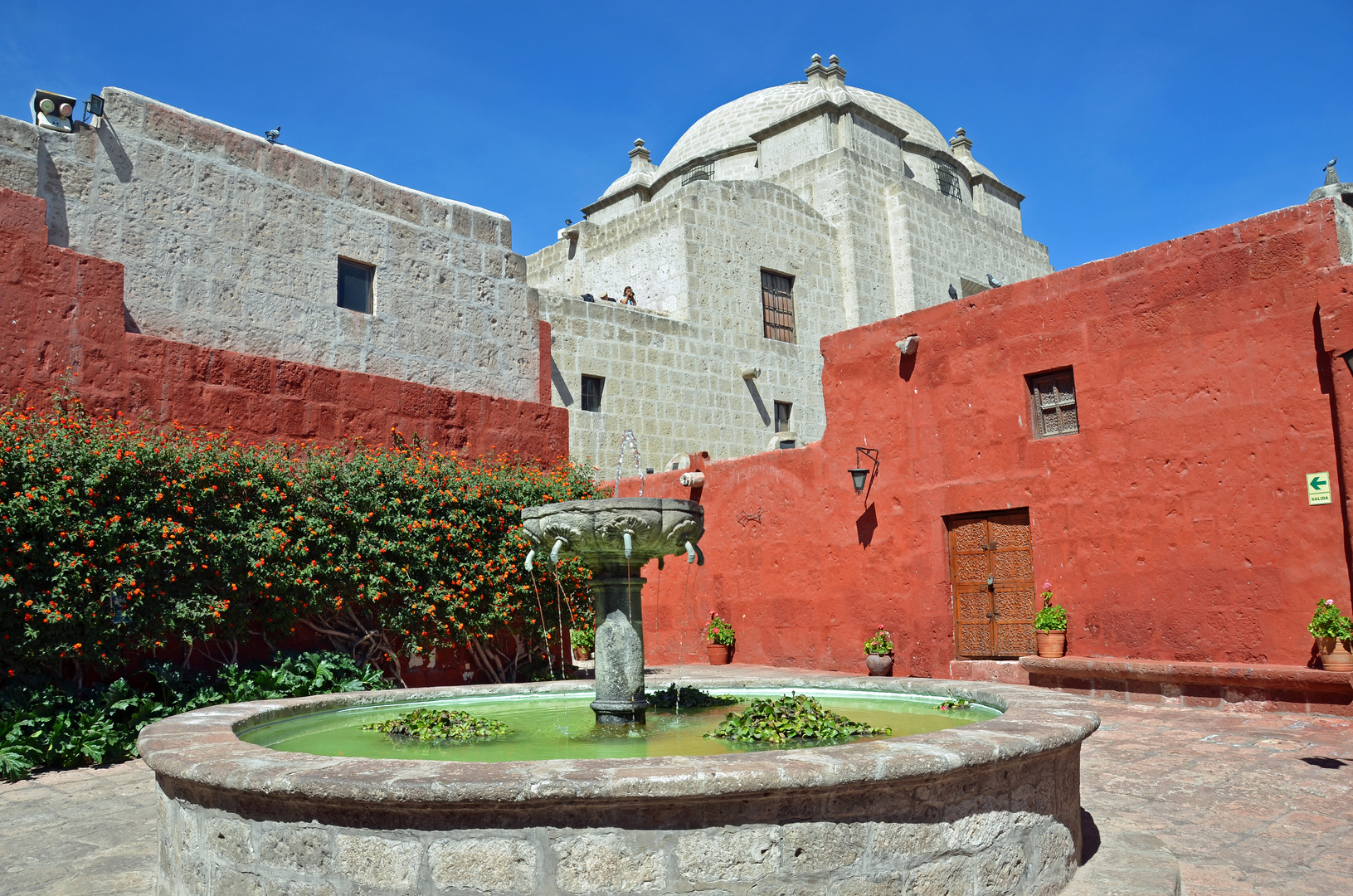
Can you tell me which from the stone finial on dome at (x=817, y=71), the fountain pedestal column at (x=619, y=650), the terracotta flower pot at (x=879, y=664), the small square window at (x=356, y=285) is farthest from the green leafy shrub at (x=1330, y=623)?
the stone finial on dome at (x=817, y=71)

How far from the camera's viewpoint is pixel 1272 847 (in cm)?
455

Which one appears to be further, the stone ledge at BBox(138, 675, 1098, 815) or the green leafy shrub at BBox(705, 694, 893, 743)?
the green leafy shrub at BBox(705, 694, 893, 743)

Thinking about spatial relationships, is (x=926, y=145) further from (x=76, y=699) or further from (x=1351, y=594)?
(x=76, y=699)

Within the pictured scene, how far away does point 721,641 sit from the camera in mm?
12820

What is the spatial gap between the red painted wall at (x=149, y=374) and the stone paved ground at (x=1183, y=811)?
3009mm

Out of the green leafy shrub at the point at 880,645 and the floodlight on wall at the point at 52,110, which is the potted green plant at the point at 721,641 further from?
the floodlight on wall at the point at 52,110

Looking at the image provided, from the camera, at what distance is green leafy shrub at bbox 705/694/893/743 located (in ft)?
15.0

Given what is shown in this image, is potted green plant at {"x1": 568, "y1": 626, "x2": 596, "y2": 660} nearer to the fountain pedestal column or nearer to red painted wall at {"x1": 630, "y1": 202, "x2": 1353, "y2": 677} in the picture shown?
red painted wall at {"x1": 630, "y1": 202, "x2": 1353, "y2": 677}

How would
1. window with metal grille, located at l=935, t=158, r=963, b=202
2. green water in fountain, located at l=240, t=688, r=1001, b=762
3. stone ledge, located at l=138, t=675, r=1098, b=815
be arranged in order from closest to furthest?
stone ledge, located at l=138, t=675, r=1098, b=815 → green water in fountain, located at l=240, t=688, r=1001, b=762 → window with metal grille, located at l=935, t=158, r=963, b=202

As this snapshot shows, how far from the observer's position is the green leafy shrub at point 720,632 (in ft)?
42.0

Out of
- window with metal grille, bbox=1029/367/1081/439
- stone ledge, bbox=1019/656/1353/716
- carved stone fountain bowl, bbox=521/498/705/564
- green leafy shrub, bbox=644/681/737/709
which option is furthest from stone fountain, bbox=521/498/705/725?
window with metal grille, bbox=1029/367/1081/439

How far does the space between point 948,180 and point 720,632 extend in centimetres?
1675

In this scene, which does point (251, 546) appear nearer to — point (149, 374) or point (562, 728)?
point (149, 374)

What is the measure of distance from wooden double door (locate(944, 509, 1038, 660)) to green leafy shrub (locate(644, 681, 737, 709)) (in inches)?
195
